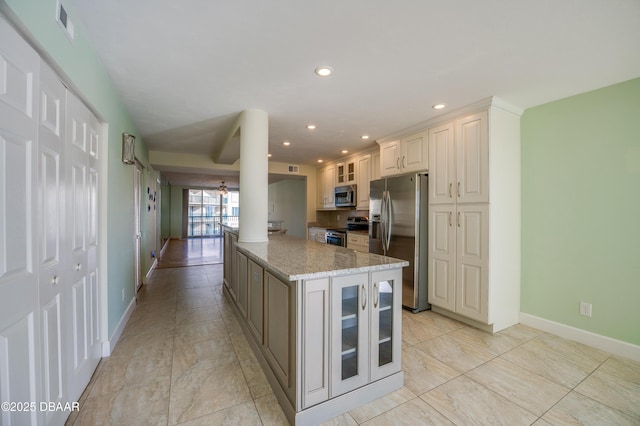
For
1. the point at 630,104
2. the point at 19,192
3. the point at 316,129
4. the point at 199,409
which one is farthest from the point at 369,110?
the point at 199,409

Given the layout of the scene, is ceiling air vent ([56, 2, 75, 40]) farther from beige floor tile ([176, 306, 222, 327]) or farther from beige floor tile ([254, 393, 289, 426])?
beige floor tile ([176, 306, 222, 327])

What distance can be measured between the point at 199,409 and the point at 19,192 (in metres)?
1.54

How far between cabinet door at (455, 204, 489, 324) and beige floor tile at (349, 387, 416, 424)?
1470 millimetres

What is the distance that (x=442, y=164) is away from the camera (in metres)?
3.19

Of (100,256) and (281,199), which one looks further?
(281,199)

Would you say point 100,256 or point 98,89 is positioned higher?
point 98,89

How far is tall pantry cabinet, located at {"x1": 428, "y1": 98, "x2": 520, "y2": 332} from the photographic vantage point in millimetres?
2744

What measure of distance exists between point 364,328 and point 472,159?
2.26 meters

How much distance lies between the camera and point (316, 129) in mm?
3707

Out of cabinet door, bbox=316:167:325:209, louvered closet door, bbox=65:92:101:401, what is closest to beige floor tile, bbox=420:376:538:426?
louvered closet door, bbox=65:92:101:401

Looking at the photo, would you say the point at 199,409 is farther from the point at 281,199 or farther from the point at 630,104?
the point at 281,199

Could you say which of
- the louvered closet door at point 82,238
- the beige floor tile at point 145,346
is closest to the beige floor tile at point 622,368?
the beige floor tile at point 145,346

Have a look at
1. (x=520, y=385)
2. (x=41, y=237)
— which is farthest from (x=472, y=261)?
(x=41, y=237)

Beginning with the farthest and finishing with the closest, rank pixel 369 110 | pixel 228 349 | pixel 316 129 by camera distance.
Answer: pixel 316 129 < pixel 369 110 < pixel 228 349
